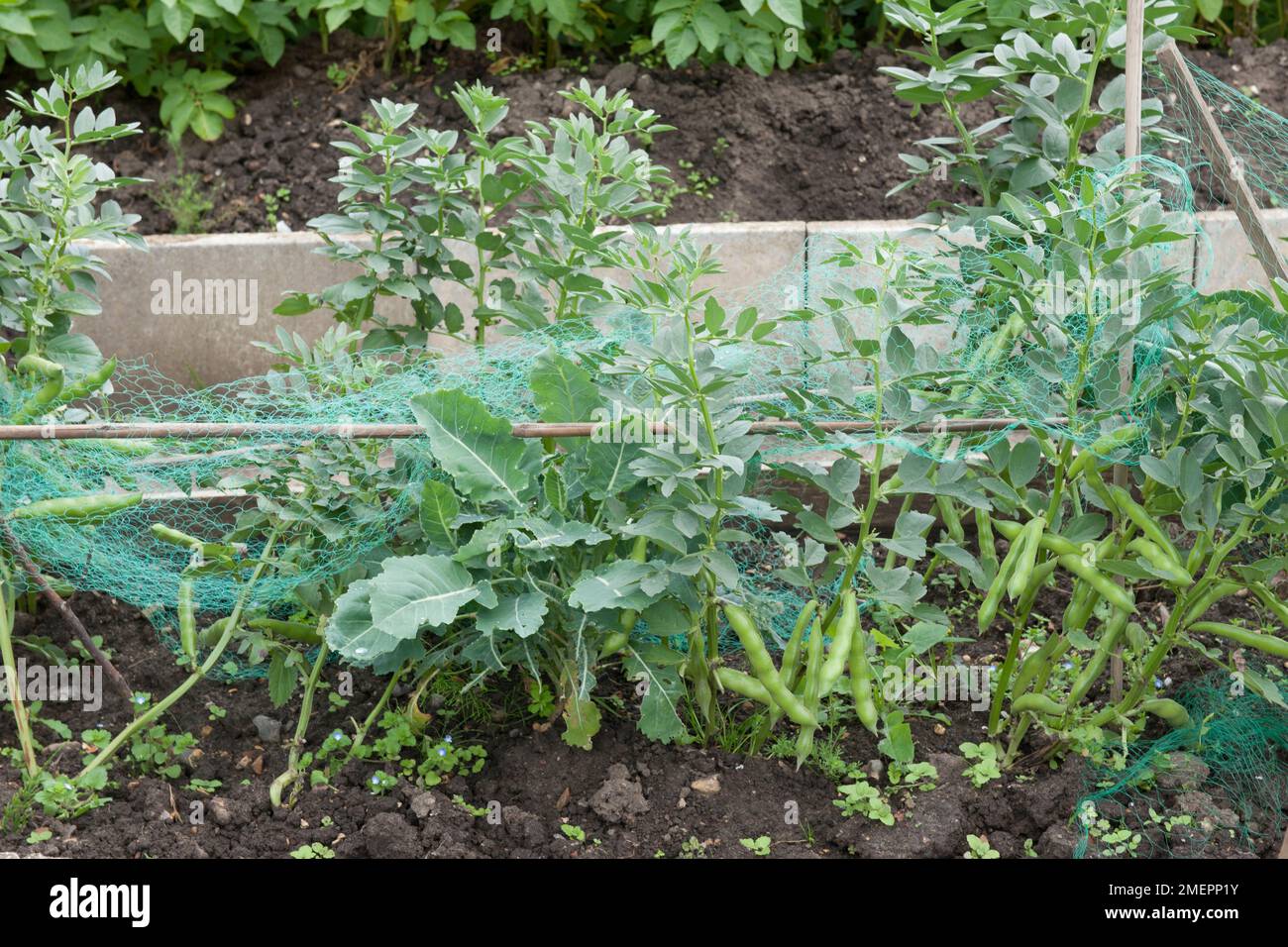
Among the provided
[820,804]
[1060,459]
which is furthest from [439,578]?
[1060,459]

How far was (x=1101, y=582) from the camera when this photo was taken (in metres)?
3.24

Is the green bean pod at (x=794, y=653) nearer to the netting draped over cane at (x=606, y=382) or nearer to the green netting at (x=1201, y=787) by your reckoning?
the netting draped over cane at (x=606, y=382)

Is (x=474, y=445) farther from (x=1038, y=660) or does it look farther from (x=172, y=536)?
(x=1038, y=660)

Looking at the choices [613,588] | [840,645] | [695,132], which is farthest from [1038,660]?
[695,132]

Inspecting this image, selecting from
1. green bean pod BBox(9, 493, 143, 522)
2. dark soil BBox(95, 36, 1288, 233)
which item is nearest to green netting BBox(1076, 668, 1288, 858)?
green bean pod BBox(9, 493, 143, 522)

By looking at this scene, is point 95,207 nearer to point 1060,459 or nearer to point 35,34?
point 35,34

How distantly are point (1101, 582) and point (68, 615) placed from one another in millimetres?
2639

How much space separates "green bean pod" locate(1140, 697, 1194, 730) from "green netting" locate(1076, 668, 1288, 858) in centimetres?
6

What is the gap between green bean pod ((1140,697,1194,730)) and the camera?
343 cm

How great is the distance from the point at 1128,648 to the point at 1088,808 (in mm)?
560

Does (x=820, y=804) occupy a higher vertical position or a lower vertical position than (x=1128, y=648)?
lower

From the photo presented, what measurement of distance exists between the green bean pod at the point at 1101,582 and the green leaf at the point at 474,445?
52.0 inches
